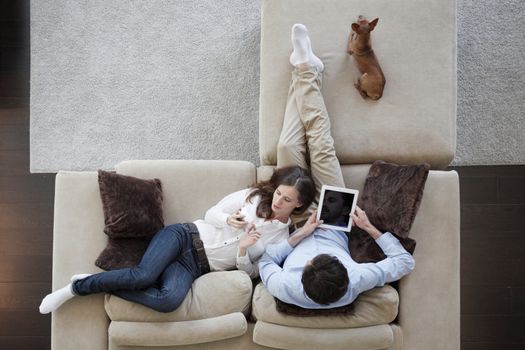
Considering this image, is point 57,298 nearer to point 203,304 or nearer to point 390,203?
point 203,304

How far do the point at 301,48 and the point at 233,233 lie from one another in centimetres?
94

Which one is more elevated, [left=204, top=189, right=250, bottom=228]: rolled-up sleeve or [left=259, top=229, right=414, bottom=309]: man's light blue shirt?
[left=204, top=189, right=250, bottom=228]: rolled-up sleeve

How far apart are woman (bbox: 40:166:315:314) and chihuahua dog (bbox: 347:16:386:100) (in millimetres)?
522

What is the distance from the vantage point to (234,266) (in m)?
2.43

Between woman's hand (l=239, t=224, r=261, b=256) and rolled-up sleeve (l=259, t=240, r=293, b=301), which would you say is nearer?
rolled-up sleeve (l=259, t=240, r=293, b=301)

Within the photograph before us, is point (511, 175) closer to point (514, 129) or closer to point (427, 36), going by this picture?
point (514, 129)

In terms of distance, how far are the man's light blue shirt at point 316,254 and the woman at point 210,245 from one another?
0.10 meters

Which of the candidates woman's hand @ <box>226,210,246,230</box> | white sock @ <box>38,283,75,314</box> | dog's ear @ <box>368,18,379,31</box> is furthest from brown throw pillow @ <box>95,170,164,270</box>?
dog's ear @ <box>368,18,379,31</box>

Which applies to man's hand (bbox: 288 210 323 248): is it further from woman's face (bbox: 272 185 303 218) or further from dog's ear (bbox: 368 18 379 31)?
dog's ear (bbox: 368 18 379 31)

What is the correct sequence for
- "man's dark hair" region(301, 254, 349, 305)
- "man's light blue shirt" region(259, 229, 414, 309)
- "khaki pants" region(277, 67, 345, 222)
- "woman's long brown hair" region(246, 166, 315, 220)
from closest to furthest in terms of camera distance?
"man's dark hair" region(301, 254, 349, 305)
"man's light blue shirt" region(259, 229, 414, 309)
"woman's long brown hair" region(246, 166, 315, 220)
"khaki pants" region(277, 67, 345, 222)

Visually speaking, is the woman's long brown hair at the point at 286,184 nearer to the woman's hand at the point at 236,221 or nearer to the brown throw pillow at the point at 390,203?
the woman's hand at the point at 236,221

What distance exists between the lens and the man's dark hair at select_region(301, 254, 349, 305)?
2.01 metres

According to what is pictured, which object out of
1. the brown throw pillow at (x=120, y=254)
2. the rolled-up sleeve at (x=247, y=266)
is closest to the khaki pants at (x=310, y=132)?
the rolled-up sleeve at (x=247, y=266)

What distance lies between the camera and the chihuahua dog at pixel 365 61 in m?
2.32
